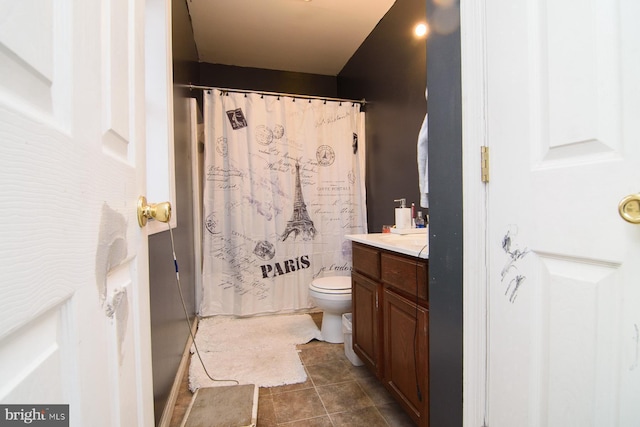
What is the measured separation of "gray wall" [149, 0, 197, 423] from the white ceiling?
0.33m

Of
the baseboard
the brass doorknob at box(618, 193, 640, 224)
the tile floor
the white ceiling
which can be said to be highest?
the white ceiling

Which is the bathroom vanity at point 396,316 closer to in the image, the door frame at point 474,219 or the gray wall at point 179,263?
the door frame at point 474,219

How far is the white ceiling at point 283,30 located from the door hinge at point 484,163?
6.84 feet

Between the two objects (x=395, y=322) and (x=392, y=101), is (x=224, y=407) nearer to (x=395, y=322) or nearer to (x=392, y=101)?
(x=395, y=322)

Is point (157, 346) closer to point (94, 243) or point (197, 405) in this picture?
point (197, 405)

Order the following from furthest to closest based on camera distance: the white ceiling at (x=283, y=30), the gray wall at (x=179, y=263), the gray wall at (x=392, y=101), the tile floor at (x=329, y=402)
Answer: the white ceiling at (x=283, y=30) → the gray wall at (x=392, y=101) → the tile floor at (x=329, y=402) → the gray wall at (x=179, y=263)

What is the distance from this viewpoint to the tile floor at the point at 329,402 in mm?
1383

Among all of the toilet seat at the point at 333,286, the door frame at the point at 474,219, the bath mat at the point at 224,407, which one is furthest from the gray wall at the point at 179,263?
the door frame at the point at 474,219

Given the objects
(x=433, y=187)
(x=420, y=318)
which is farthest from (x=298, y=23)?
(x=420, y=318)

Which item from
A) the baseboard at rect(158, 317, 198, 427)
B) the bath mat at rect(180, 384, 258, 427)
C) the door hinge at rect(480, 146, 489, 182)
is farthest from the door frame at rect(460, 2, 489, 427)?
the baseboard at rect(158, 317, 198, 427)

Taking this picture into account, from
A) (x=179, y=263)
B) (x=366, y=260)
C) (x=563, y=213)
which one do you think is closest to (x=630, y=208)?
(x=563, y=213)

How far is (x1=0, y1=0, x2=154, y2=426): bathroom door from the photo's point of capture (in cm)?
28

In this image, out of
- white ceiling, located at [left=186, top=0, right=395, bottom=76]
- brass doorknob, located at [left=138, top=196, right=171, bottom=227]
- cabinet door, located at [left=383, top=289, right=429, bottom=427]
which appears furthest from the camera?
white ceiling, located at [left=186, top=0, right=395, bottom=76]

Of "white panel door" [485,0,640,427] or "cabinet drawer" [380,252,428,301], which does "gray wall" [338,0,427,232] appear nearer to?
"cabinet drawer" [380,252,428,301]
